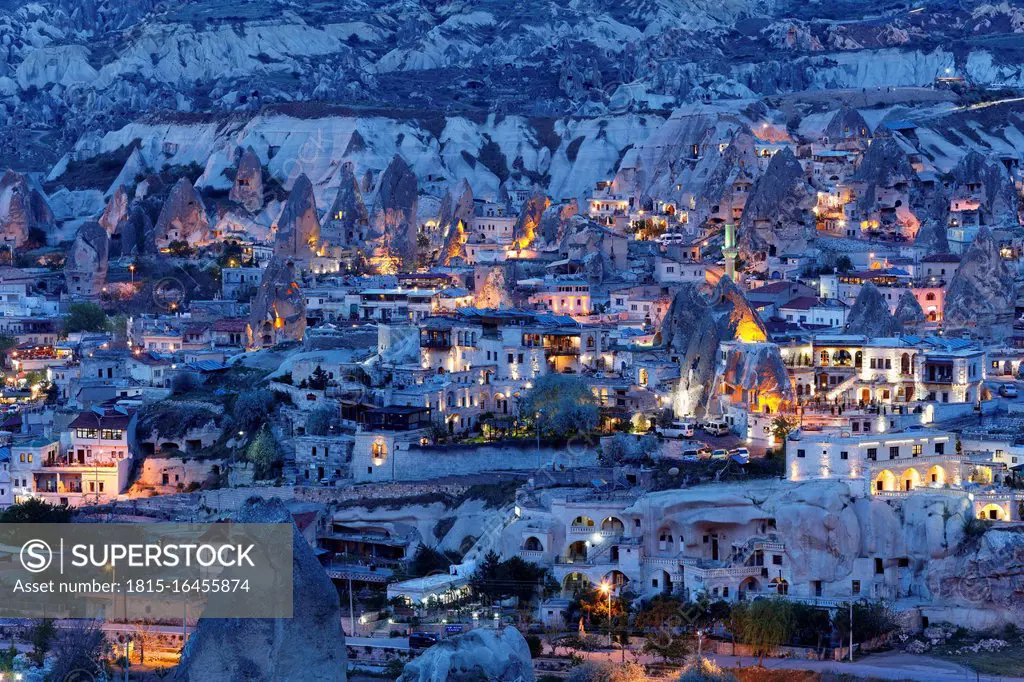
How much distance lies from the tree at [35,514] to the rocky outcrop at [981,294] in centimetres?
2944

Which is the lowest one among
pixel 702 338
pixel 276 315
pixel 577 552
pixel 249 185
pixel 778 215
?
pixel 577 552

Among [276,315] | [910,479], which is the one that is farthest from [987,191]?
[910,479]

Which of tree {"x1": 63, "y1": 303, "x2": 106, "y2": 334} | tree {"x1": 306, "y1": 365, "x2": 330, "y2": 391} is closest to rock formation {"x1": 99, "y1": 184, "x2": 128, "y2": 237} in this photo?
tree {"x1": 63, "y1": 303, "x2": 106, "y2": 334}

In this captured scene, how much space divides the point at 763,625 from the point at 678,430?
12.5 meters

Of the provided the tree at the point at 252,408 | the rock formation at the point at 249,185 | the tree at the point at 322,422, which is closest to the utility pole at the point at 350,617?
the tree at the point at 322,422

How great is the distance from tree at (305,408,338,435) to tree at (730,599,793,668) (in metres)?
18.9

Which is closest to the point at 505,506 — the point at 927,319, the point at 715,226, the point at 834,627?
the point at 834,627

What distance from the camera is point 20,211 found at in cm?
11925

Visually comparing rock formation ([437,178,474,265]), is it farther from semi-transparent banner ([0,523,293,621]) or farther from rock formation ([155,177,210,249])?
semi-transparent banner ([0,523,293,621])

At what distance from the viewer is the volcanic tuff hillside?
14762cm

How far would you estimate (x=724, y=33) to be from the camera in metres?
170

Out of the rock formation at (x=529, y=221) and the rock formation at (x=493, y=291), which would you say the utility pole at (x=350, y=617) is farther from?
the rock formation at (x=529, y=221)

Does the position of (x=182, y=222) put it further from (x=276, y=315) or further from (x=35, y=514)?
(x=35, y=514)

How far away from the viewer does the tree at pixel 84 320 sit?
315 ft
